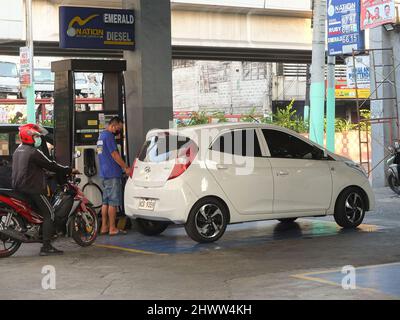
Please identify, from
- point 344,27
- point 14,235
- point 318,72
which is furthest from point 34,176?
point 344,27

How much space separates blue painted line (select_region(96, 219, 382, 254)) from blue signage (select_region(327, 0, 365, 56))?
8471 mm

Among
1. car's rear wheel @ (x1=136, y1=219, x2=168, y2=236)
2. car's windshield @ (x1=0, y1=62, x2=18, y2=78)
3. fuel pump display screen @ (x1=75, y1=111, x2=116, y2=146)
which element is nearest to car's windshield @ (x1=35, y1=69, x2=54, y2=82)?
car's windshield @ (x1=0, y1=62, x2=18, y2=78)

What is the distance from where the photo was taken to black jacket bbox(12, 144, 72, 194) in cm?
991

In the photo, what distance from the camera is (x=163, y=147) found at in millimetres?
11062

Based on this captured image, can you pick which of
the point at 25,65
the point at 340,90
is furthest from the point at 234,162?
the point at 340,90

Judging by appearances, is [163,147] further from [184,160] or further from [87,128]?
[87,128]

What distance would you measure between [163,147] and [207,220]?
1277 mm

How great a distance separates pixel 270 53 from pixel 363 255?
22.2 meters

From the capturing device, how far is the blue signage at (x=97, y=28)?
1304cm

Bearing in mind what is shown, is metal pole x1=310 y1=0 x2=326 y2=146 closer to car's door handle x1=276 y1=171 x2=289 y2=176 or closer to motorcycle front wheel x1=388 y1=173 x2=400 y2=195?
motorcycle front wheel x1=388 y1=173 x2=400 y2=195
